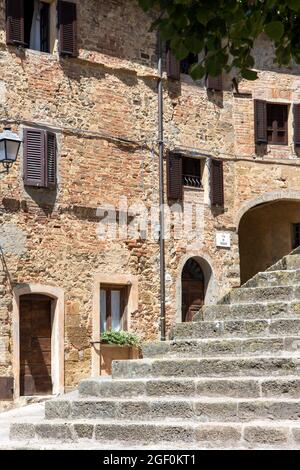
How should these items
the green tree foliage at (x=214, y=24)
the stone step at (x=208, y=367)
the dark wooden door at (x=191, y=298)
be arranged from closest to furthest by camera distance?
the green tree foliage at (x=214, y=24) → the stone step at (x=208, y=367) → the dark wooden door at (x=191, y=298)

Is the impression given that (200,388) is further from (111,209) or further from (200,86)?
(200,86)

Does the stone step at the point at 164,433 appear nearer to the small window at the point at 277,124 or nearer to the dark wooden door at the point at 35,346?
the dark wooden door at the point at 35,346

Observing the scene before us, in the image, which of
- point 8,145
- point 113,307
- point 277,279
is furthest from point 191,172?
point 277,279

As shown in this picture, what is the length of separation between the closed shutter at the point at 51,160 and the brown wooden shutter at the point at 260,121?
568 centimetres

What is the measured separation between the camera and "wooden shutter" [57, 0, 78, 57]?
64.5 ft

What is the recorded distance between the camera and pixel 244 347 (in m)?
10.7

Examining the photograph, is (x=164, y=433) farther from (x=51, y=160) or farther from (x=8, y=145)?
(x=51, y=160)

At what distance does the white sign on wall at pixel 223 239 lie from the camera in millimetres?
22344

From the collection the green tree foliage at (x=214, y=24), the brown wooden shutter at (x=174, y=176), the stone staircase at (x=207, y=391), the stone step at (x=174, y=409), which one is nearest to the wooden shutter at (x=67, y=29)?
the brown wooden shutter at (x=174, y=176)

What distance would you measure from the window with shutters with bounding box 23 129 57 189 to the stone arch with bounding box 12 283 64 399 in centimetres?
200

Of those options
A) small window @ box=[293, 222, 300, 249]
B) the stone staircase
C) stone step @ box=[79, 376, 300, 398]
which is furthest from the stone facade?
stone step @ box=[79, 376, 300, 398]

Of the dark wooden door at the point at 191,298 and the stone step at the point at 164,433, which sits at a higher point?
the dark wooden door at the point at 191,298

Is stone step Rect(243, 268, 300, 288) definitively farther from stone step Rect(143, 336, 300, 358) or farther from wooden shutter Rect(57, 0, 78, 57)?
wooden shutter Rect(57, 0, 78, 57)

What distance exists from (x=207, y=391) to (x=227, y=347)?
0.87m
